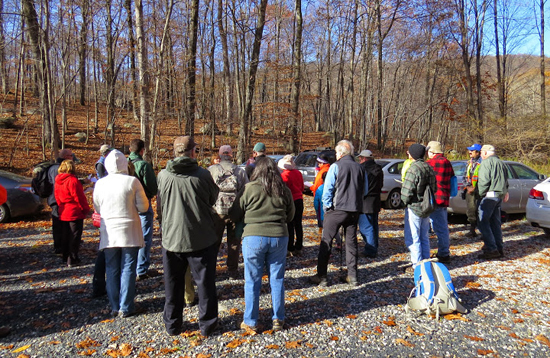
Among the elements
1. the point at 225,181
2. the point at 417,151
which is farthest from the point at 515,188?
the point at 225,181

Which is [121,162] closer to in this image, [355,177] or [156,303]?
[156,303]

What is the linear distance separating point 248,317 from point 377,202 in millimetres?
3479

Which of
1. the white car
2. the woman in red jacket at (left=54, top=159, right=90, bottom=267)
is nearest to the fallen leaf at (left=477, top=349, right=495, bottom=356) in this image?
the white car

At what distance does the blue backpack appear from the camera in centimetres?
409

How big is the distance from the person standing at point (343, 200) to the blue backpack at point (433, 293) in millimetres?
942

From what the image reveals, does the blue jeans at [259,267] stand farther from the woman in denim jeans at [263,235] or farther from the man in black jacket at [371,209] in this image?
the man in black jacket at [371,209]

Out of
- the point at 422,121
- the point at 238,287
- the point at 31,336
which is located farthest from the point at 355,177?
the point at 422,121

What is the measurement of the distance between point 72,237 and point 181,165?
343 centimetres

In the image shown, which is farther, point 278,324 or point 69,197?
point 69,197

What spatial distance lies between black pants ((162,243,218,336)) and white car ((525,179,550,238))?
7447 millimetres

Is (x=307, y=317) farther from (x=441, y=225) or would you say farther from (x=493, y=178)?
(x=493, y=178)

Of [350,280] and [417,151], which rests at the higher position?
[417,151]

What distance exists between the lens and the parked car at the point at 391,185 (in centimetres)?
1071

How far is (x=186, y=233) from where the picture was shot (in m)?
3.41
